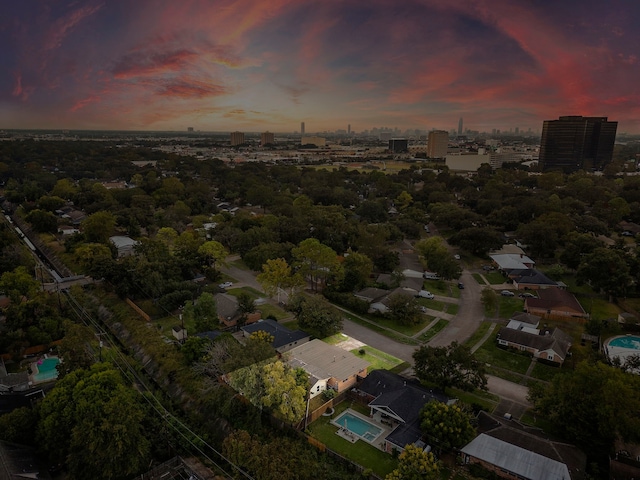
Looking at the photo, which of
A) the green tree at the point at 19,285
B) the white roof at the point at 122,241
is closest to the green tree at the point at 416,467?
the green tree at the point at 19,285

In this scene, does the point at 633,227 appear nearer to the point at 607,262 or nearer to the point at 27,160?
the point at 607,262

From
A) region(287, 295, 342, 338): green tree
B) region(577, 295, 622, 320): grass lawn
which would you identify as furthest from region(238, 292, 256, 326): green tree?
region(577, 295, 622, 320): grass lawn

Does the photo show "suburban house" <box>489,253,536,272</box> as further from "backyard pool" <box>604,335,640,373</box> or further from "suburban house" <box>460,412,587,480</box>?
"suburban house" <box>460,412,587,480</box>

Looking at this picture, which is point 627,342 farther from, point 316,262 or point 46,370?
point 46,370

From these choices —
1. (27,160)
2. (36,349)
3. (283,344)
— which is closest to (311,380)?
(283,344)

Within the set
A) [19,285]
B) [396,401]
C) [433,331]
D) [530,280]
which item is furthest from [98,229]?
[530,280]
